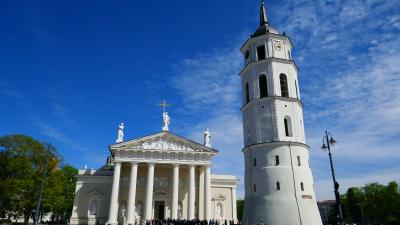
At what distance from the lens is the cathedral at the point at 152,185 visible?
35.2m

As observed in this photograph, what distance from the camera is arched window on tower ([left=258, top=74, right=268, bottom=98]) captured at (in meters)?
31.6

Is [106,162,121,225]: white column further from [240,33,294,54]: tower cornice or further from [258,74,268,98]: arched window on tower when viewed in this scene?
[240,33,294,54]: tower cornice

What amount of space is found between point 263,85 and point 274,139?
610cm

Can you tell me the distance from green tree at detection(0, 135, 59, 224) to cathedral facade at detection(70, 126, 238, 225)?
5161mm

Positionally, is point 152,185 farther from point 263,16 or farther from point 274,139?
point 263,16

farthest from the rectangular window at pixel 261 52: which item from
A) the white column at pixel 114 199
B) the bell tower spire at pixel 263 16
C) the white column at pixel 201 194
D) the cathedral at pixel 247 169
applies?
the white column at pixel 114 199

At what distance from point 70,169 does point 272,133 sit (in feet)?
142

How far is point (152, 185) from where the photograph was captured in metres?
35.7

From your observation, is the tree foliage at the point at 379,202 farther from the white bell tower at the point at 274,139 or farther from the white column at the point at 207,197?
the white bell tower at the point at 274,139

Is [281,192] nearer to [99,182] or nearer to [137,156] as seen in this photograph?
[137,156]

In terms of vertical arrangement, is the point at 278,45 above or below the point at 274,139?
above

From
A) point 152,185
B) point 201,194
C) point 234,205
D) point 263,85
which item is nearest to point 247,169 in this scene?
point 263,85

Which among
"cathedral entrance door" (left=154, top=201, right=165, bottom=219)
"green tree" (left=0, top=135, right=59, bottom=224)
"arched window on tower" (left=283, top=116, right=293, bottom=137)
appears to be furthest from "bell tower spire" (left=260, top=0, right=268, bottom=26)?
"green tree" (left=0, top=135, right=59, bottom=224)

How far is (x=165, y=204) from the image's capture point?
3869 cm
